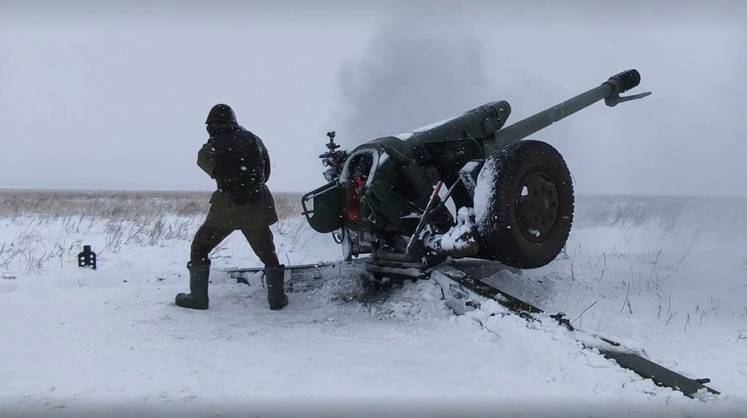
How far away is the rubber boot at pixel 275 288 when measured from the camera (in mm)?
4355

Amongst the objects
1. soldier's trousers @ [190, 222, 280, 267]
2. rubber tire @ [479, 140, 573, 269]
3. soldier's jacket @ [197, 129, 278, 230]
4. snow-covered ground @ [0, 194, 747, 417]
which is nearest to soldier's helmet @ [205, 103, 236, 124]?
soldier's jacket @ [197, 129, 278, 230]

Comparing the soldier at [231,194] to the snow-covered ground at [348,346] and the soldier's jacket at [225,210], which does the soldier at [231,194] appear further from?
the snow-covered ground at [348,346]

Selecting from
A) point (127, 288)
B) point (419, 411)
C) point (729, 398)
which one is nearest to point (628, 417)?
point (729, 398)

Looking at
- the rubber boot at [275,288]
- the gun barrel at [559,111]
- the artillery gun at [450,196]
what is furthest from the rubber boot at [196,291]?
the gun barrel at [559,111]

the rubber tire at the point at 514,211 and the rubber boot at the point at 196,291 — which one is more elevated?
the rubber tire at the point at 514,211

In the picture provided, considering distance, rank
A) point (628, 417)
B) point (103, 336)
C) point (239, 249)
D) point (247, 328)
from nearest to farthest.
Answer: point (628, 417) → point (103, 336) → point (247, 328) → point (239, 249)

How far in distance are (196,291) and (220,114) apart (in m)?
1.36

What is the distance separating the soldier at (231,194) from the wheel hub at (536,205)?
1.91m

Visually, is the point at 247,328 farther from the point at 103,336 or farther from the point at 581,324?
the point at 581,324

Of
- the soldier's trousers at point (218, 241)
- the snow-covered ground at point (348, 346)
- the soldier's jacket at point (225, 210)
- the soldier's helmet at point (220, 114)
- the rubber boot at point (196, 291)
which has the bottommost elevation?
the snow-covered ground at point (348, 346)

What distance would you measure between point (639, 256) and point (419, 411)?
558cm

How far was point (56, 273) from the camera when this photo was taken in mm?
5312

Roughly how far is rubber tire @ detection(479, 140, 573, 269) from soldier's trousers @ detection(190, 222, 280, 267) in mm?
1670

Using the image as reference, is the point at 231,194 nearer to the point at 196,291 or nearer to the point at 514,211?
the point at 196,291
